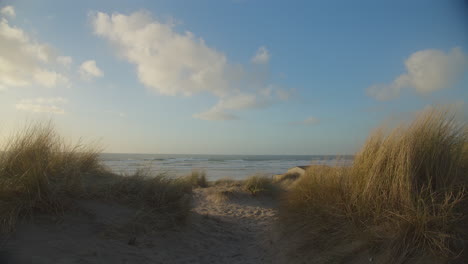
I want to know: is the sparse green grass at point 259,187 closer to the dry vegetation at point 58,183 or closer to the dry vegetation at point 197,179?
the dry vegetation at point 197,179

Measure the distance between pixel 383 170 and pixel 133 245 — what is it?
3.75 metres

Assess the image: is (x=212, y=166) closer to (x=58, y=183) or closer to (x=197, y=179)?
(x=197, y=179)

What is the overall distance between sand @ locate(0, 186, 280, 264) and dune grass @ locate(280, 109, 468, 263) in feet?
3.57

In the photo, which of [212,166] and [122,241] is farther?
[212,166]

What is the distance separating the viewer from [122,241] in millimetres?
4027

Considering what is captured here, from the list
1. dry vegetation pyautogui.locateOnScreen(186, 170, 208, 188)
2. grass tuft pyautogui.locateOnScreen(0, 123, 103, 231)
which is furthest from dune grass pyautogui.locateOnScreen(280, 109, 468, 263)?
dry vegetation pyautogui.locateOnScreen(186, 170, 208, 188)

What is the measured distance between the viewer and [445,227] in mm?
2758

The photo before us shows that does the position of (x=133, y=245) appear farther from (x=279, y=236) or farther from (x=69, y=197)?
(x=279, y=236)

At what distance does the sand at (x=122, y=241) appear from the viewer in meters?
3.12

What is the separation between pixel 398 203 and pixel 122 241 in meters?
3.81

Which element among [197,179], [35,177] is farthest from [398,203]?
[197,179]

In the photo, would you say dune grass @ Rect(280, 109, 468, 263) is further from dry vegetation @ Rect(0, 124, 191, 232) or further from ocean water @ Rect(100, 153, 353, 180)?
dry vegetation @ Rect(0, 124, 191, 232)

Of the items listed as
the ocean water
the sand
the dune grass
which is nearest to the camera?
the dune grass

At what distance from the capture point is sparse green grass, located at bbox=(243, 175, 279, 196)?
10.7 metres
